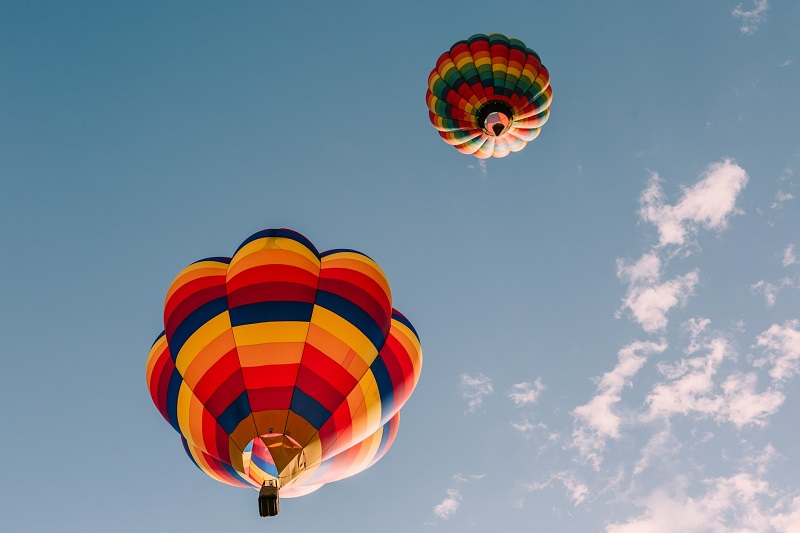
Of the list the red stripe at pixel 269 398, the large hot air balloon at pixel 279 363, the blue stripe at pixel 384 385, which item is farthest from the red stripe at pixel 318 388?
the blue stripe at pixel 384 385

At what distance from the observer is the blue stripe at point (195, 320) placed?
28.5 feet

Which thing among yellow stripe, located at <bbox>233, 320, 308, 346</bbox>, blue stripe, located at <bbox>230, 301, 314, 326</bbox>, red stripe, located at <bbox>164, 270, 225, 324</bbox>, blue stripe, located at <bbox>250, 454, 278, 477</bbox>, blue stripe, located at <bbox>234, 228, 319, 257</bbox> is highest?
blue stripe, located at <bbox>234, 228, 319, 257</bbox>

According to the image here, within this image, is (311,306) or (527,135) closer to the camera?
(311,306)

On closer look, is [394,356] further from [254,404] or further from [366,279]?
[254,404]

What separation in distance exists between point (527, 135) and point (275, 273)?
10.3m

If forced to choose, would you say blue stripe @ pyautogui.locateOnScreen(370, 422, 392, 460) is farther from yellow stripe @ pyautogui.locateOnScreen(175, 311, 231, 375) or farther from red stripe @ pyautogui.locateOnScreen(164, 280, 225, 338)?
red stripe @ pyautogui.locateOnScreen(164, 280, 225, 338)

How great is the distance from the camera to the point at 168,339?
8992 millimetres

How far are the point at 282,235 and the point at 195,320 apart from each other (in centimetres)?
172

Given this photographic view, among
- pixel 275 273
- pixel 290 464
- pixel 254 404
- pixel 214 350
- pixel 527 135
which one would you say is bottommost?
pixel 290 464

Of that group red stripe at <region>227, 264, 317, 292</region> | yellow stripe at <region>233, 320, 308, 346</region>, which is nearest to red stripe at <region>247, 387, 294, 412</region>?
yellow stripe at <region>233, 320, 308, 346</region>

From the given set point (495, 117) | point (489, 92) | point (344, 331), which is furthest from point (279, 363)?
point (495, 117)

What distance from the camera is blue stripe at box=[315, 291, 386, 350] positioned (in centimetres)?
877

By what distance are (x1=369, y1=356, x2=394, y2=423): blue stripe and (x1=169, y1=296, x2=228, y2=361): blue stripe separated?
2187mm

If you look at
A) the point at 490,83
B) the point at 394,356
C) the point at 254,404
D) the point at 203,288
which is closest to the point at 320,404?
the point at 254,404
